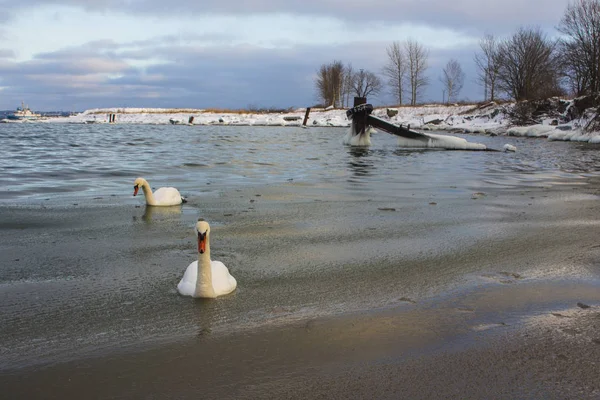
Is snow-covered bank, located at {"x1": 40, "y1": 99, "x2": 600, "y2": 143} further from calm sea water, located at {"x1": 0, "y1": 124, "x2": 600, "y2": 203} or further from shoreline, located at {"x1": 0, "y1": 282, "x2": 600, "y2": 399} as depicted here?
shoreline, located at {"x1": 0, "y1": 282, "x2": 600, "y2": 399}

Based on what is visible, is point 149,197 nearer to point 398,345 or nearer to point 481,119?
point 398,345

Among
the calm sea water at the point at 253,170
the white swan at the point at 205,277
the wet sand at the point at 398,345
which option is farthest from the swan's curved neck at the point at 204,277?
the calm sea water at the point at 253,170

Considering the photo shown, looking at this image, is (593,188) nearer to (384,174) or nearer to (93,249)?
(384,174)

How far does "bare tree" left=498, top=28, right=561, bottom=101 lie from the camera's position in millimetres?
52750

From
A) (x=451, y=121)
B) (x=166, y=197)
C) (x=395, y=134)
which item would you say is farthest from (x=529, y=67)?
(x=166, y=197)

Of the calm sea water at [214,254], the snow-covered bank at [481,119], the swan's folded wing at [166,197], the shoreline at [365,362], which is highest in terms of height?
the snow-covered bank at [481,119]

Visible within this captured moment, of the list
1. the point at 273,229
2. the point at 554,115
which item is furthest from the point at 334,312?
the point at 554,115

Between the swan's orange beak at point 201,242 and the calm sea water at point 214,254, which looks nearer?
the calm sea water at point 214,254

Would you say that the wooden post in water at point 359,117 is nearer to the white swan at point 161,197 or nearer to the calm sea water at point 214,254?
the calm sea water at point 214,254

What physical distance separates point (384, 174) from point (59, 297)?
9468mm

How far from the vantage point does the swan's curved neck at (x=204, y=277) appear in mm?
3795

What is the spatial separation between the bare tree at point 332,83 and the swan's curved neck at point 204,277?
87838 mm

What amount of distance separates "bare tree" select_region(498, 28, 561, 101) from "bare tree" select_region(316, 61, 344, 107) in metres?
38.3

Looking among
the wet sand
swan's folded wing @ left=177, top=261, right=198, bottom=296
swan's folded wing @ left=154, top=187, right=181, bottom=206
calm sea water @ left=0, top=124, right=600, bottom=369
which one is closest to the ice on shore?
calm sea water @ left=0, top=124, right=600, bottom=369
